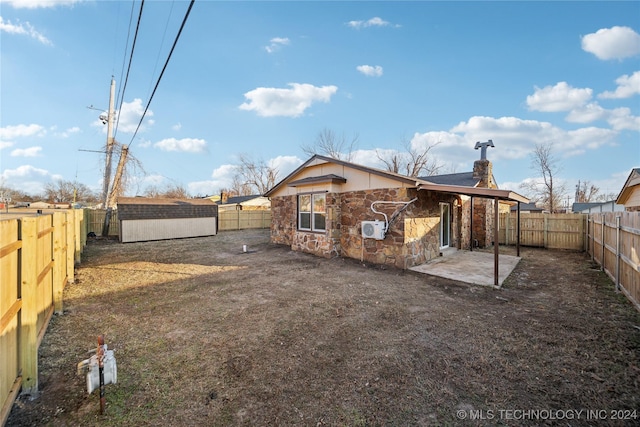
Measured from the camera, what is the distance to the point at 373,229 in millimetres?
7645

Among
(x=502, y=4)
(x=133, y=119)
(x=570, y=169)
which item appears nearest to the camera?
(x=502, y=4)

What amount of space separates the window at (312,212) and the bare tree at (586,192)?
1898 inches

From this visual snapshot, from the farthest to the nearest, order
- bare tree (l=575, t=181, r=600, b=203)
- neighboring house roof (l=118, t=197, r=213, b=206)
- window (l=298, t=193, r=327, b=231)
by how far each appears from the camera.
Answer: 1. bare tree (l=575, t=181, r=600, b=203)
2. neighboring house roof (l=118, t=197, r=213, b=206)
3. window (l=298, t=193, r=327, b=231)

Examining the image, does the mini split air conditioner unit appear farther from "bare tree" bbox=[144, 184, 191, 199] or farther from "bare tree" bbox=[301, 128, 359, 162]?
"bare tree" bbox=[144, 184, 191, 199]

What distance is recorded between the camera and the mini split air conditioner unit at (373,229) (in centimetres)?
753

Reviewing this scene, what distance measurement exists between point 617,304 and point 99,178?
2170 centimetres

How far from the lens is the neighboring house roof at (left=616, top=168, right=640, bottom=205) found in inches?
348

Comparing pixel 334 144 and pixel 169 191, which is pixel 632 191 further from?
pixel 169 191

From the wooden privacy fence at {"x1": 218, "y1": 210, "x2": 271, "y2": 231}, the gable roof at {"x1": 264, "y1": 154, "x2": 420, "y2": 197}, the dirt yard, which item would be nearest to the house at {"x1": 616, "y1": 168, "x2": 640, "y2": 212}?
the dirt yard

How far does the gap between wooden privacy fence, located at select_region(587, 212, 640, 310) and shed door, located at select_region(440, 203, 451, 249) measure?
398 centimetres

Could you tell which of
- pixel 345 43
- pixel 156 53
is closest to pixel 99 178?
pixel 156 53

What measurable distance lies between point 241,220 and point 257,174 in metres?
18.0

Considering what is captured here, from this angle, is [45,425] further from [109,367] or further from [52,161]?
[52,161]

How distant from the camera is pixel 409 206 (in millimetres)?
7469
